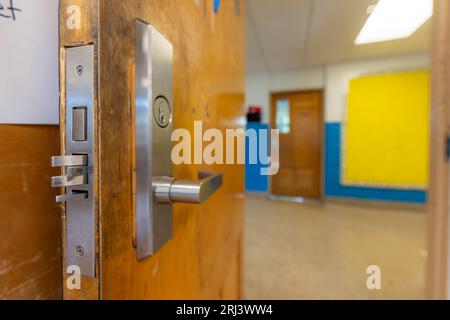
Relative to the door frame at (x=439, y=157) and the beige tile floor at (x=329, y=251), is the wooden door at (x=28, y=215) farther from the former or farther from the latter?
the beige tile floor at (x=329, y=251)

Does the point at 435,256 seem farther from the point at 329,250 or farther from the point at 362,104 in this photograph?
the point at 362,104

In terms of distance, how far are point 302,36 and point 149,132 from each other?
68.2 inches

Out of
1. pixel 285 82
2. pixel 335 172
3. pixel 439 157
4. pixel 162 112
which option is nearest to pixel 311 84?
pixel 285 82

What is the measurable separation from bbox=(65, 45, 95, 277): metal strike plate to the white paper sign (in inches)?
3.0

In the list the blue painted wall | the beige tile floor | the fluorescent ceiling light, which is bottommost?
the beige tile floor

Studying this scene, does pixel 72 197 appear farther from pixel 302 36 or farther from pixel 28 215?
pixel 302 36

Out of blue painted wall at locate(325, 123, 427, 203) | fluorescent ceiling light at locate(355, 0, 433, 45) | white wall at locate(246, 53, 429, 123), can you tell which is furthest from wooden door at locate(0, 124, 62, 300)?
blue painted wall at locate(325, 123, 427, 203)

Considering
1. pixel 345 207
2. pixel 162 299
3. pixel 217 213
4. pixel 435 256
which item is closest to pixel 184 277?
pixel 162 299

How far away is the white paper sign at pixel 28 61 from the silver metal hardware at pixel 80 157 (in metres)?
0.08

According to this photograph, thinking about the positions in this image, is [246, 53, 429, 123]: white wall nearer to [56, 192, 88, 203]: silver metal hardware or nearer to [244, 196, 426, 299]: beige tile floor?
[244, 196, 426, 299]: beige tile floor

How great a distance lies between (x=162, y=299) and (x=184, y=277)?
0.06m

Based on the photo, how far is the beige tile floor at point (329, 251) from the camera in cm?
119

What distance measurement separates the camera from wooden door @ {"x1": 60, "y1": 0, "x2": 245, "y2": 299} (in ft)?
0.62

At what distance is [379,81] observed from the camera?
2.38 meters
